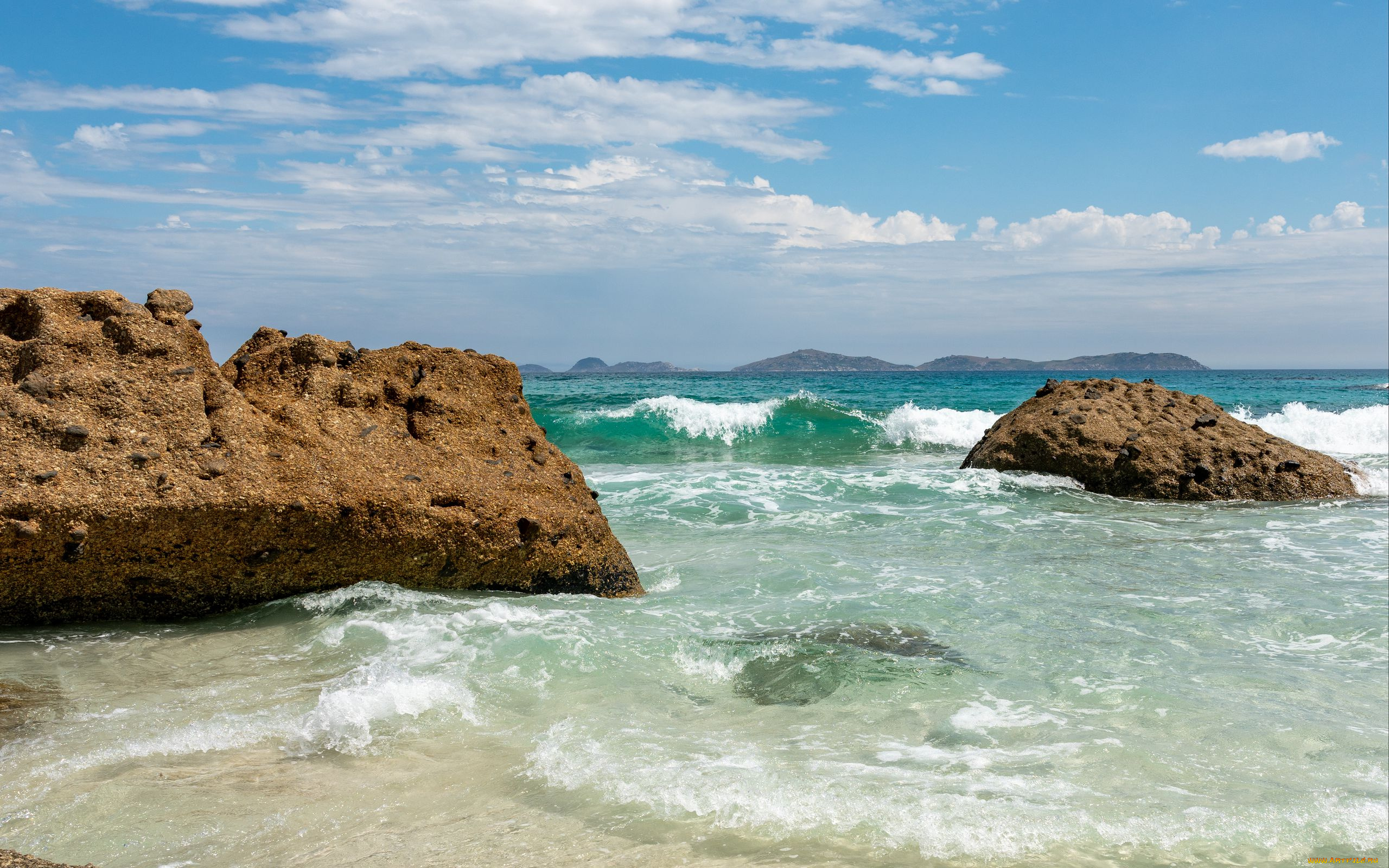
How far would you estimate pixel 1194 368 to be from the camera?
119m

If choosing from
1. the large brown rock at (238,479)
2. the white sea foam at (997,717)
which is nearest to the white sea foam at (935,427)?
the large brown rock at (238,479)

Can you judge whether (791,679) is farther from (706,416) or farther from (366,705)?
(706,416)

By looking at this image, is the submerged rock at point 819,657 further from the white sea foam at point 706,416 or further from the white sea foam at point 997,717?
the white sea foam at point 706,416

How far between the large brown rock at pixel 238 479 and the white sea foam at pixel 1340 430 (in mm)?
14701

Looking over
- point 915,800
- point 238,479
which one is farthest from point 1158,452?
point 238,479

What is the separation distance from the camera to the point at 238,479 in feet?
14.6

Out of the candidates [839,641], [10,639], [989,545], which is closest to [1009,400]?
[989,545]

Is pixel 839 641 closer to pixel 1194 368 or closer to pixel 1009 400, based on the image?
pixel 1009 400

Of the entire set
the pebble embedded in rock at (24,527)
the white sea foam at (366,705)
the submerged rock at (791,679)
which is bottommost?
the submerged rock at (791,679)

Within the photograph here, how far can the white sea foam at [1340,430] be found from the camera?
15969 mm

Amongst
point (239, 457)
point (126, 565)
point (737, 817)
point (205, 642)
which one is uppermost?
point (239, 457)

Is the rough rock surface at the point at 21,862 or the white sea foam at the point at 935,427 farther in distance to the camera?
the white sea foam at the point at 935,427

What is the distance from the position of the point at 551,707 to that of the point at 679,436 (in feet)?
53.7

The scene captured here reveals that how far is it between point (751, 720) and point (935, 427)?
52.8 ft
